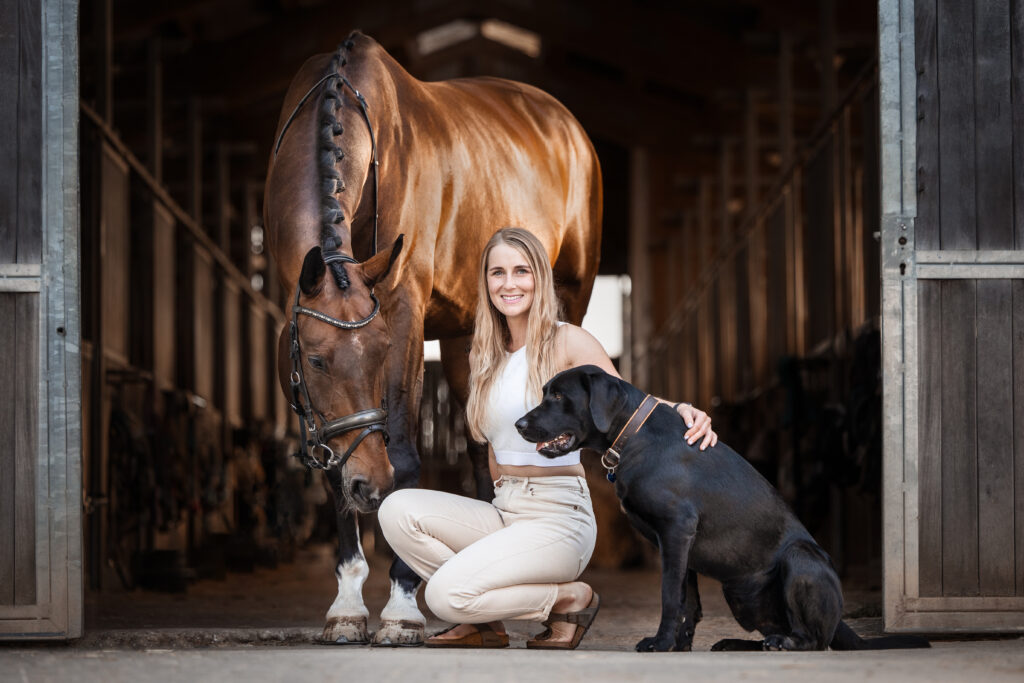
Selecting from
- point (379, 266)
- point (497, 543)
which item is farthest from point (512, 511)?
point (379, 266)

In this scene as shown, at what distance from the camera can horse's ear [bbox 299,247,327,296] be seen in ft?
16.3

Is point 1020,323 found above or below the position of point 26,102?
below

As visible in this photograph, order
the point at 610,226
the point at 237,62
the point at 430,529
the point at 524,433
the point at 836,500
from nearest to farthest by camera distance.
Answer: the point at 524,433 < the point at 430,529 < the point at 836,500 < the point at 237,62 < the point at 610,226

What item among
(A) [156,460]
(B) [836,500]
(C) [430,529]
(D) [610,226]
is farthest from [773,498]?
(D) [610,226]

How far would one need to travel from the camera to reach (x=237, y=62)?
16.8 meters

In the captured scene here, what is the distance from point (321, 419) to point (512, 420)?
24.7 inches

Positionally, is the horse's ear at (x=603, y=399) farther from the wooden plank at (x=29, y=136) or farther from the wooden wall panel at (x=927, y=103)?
the wooden plank at (x=29, y=136)

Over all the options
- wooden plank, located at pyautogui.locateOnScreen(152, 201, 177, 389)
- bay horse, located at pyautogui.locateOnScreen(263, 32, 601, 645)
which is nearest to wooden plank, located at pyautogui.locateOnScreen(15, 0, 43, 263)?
bay horse, located at pyautogui.locateOnScreen(263, 32, 601, 645)

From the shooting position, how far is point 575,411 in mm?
4641

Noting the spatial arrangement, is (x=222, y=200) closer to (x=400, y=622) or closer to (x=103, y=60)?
(x=103, y=60)

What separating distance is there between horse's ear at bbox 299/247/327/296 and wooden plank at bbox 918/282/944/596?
2300 mm

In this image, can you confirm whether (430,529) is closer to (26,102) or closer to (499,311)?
(499,311)

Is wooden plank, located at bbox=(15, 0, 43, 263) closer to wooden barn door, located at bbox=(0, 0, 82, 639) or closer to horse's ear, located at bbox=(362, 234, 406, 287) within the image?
wooden barn door, located at bbox=(0, 0, 82, 639)

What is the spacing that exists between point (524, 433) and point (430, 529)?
0.66 metres
